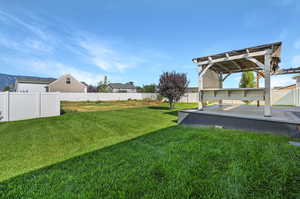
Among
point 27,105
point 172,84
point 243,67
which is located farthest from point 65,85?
point 243,67

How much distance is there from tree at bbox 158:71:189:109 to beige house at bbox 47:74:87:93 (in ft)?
59.4

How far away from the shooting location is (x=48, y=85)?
20.9 m

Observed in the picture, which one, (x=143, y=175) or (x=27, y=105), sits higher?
(x=27, y=105)

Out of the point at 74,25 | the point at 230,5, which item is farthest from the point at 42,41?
the point at 230,5

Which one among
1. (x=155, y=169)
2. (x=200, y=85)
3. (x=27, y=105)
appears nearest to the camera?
(x=155, y=169)

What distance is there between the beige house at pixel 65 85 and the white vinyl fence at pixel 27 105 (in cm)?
1646

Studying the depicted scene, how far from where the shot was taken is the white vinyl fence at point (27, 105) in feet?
19.7

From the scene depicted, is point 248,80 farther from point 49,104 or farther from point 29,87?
point 29,87

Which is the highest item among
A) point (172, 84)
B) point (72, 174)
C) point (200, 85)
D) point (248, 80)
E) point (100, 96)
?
point (248, 80)

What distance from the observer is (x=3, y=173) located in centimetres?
203

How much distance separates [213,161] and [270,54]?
4.48m

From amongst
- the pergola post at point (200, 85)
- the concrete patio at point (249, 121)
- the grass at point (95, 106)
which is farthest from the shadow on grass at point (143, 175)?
the grass at point (95, 106)

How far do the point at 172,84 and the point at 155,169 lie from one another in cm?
896

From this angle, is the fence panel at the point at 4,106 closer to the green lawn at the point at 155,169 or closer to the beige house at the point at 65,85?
the green lawn at the point at 155,169
